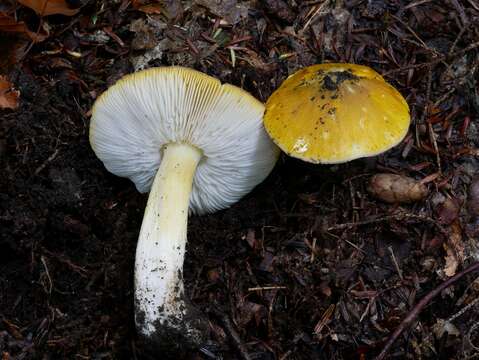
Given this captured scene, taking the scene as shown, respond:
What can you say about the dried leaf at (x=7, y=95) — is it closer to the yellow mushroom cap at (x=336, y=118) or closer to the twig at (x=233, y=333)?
the yellow mushroom cap at (x=336, y=118)

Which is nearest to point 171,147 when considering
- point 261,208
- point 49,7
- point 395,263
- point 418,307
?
point 261,208

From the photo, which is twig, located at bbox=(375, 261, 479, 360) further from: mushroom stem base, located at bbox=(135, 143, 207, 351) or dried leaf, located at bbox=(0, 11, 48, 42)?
dried leaf, located at bbox=(0, 11, 48, 42)

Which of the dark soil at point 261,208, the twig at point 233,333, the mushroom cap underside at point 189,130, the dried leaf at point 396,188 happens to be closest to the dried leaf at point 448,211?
the dark soil at point 261,208

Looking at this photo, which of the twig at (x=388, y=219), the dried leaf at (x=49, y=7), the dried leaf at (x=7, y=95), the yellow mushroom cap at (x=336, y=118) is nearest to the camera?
the yellow mushroom cap at (x=336, y=118)

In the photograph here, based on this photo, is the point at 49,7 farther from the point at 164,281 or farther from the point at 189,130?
the point at 164,281

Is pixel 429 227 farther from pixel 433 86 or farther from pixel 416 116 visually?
pixel 433 86

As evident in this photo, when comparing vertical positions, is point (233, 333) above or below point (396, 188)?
below

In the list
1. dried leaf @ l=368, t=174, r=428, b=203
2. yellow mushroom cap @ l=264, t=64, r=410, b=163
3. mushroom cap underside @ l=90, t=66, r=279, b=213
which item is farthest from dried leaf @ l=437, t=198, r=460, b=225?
mushroom cap underside @ l=90, t=66, r=279, b=213
